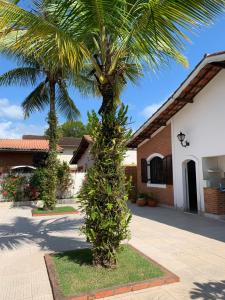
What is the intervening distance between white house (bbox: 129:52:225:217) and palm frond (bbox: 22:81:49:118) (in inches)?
214

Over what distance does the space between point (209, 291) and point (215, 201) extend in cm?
686

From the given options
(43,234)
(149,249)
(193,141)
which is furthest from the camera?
(193,141)

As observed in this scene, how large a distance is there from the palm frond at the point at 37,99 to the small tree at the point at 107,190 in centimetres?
1016

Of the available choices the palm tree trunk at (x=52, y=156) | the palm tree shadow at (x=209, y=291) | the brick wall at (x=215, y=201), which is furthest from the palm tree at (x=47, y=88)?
the palm tree shadow at (x=209, y=291)

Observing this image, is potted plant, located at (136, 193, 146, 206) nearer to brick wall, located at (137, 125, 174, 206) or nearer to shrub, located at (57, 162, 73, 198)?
brick wall, located at (137, 125, 174, 206)

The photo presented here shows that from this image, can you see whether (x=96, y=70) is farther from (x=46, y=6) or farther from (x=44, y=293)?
(x=44, y=293)

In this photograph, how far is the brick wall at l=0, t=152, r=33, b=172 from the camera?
21.8 metres

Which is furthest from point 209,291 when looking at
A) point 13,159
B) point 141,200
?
point 13,159

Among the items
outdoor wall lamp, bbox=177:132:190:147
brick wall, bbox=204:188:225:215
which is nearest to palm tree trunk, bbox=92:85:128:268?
brick wall, bbox=204:188:225:215

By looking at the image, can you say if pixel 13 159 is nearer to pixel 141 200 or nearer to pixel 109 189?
pixel 141 200

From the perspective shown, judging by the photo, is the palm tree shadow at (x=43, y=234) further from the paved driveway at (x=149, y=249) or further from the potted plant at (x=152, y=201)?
the potted plant at (x=152, y=201)

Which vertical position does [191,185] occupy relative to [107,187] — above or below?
above

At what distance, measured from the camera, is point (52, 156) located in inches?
562

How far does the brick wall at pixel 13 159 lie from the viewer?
71.6ft
